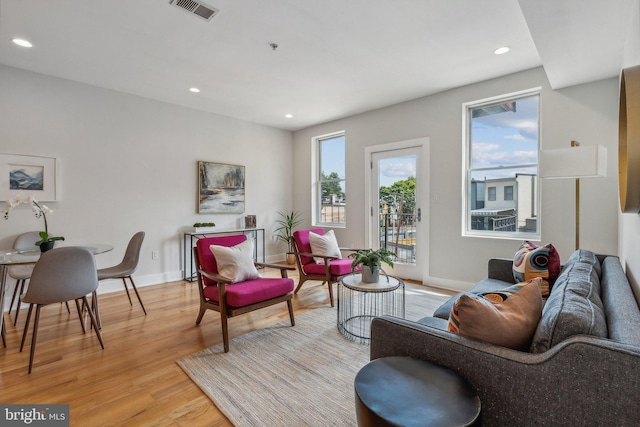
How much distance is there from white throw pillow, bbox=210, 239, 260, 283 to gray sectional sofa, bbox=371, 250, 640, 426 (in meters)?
1.77

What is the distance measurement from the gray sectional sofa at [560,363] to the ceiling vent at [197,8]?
2612mm

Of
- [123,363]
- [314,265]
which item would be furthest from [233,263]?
[314,265]

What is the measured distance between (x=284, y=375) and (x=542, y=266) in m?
1.98

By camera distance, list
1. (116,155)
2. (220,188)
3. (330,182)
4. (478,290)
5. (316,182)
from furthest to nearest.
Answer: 1. (316,182)
2. (330,182)
3. (220,188)
4. (116,155)
5. (478,290)

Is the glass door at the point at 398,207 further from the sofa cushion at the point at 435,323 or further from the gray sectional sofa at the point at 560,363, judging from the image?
the gray sectional sofa at the point at 560,363

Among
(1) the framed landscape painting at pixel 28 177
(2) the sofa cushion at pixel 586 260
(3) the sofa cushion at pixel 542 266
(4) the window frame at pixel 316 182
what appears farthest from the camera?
(4) the window frame at pixel 316 182

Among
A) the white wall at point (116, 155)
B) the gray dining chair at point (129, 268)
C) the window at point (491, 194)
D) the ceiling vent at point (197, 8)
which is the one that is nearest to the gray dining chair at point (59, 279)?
the gray dining chair at point (129, 268)

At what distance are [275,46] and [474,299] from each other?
280cm

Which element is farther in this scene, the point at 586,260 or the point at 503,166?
the point at 503,166

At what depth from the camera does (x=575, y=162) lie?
7.86 ft

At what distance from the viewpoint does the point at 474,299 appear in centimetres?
121

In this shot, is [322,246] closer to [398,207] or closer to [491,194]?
[398,207]

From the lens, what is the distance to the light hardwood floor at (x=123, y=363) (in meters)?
1.74

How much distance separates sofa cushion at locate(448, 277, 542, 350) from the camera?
1147 millimetres
